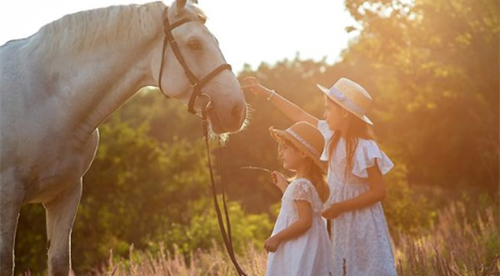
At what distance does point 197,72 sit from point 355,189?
1376 millimetres

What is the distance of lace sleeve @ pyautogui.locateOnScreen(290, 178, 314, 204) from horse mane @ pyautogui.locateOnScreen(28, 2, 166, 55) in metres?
1.40

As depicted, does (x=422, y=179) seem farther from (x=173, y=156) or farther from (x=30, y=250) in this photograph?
(x=30, y=250)

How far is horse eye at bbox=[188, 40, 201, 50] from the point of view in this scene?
175 inches

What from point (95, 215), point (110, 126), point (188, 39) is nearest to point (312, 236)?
point (188, 39)

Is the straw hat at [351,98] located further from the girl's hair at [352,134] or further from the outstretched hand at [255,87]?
the outstretched hand at [255,87]

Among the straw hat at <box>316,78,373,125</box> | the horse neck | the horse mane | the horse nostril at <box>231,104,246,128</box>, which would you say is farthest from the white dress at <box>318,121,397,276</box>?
the horse mane

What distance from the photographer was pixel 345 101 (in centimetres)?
475

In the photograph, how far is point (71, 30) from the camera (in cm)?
445

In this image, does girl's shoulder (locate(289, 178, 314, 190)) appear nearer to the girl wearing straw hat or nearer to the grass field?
the girl wearing straw hat

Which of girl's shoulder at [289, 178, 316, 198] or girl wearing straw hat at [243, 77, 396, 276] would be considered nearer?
girl's shoulder at [289, 178, 316, 198]

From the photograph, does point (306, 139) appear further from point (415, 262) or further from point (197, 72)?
point (415, 262)

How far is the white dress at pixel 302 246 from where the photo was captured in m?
4.36

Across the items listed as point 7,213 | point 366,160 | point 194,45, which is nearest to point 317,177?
point 366,160

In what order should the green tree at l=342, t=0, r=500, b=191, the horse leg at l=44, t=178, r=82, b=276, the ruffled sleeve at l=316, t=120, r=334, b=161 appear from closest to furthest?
1. the horse leg at l=44, t=178, r=82, b=276
2. the ruffled sleeve at l=316, t=120, r=334, b=161
3. the green tree at l=342, t=0, r=500, b=191
